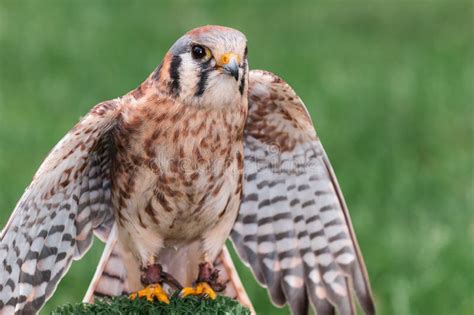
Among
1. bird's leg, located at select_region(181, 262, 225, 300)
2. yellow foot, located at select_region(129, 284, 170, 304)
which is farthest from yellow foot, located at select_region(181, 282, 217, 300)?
yellow foot, located at select_region(129, 284, 170, 304)

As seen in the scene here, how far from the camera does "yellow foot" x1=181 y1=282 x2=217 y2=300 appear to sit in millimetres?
4719

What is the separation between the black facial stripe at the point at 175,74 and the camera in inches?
187

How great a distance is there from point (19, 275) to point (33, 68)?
259 inches

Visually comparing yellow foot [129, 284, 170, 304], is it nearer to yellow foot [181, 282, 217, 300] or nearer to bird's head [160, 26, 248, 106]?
yellow foot [181, 282, 217, 300]

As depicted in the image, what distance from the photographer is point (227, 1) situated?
13.3 m

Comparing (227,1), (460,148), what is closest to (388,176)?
(460,148)

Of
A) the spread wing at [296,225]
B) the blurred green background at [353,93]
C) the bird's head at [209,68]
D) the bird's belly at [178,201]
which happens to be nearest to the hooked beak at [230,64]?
the bird's head at [209,68]

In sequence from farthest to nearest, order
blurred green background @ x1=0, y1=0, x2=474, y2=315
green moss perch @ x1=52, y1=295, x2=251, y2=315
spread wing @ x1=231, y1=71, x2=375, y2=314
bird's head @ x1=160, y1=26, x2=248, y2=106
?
blurred green background @ x1=0, y1=0, x2=474, y2=315
spread wing @ x1=231, y1=71, x2=375, y2=314
bird's head @ x1=160, y1=26, x2=248, y2=106
green moss perch @ x1=52, y1=295, x2=251, y2=315

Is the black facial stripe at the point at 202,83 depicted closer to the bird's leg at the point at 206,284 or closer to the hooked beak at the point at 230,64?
the hooked beak at the point at 230,64

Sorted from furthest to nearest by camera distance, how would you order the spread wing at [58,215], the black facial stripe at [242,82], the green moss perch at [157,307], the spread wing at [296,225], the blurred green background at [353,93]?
the blurred green background at [353,93] < the spread wing at [296,225] < the spread wing at [58,215] < the black facial stripe at [242,82] < the green moss perch at [157,307]

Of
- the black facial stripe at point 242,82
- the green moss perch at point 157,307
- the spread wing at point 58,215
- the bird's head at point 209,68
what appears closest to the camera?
the green moss perch at point 157,307

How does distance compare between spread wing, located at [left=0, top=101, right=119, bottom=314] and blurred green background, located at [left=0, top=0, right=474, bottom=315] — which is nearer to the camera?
spread wing, located at [left=0, top=101, right=119, bottom=314]

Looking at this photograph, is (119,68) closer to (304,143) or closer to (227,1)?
(227,1)

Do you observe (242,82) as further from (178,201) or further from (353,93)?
(353,93)
